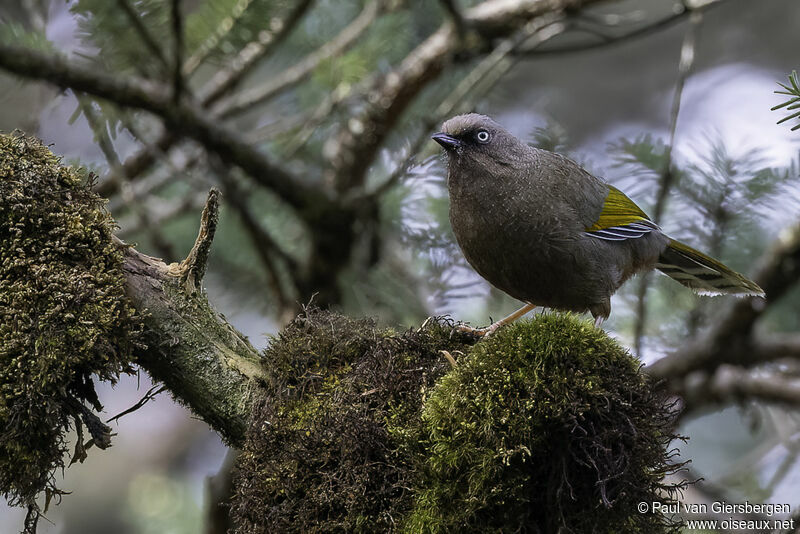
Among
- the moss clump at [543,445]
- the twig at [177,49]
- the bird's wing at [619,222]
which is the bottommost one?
the moss clump at [543,445]

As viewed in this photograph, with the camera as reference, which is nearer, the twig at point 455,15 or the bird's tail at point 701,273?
the bird's tail at point 701,273

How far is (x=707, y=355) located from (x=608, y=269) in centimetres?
114

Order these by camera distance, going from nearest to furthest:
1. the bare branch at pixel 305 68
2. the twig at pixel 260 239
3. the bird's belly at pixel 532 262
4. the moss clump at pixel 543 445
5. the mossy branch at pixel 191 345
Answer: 1. the moss clump at pixel 543 445
2. the mossy branch at pixel 191 345
3. the bird's belly at pixel 532 262
4. the twig at pixel 260 239
5. the bare branch at pixel 305 68

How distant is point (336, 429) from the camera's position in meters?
2.41

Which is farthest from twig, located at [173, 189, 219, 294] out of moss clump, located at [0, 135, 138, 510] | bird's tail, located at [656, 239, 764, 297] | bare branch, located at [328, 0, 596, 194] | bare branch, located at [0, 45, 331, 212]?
bare branch, located at [328, 0, 596, 194]

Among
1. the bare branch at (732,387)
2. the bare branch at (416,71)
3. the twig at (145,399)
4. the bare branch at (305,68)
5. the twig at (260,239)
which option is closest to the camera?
the twig at (145,399)

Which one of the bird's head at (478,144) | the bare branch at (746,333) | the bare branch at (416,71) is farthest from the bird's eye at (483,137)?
the bare branch at (416,71)

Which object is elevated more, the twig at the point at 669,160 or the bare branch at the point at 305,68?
the bare branch at the point at 305,68

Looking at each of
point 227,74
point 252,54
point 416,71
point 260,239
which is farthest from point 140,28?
point 416,71

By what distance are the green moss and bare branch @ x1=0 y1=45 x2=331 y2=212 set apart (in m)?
2.34

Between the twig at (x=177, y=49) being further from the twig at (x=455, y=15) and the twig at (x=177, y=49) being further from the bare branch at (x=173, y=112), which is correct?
the twig at (x=455, y=15)

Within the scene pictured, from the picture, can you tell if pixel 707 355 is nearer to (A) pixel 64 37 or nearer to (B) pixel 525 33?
(B) pixel 525 33

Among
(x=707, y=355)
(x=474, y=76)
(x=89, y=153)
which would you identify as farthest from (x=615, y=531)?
(x=89, y=153)

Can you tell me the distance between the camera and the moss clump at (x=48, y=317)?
2354mm
